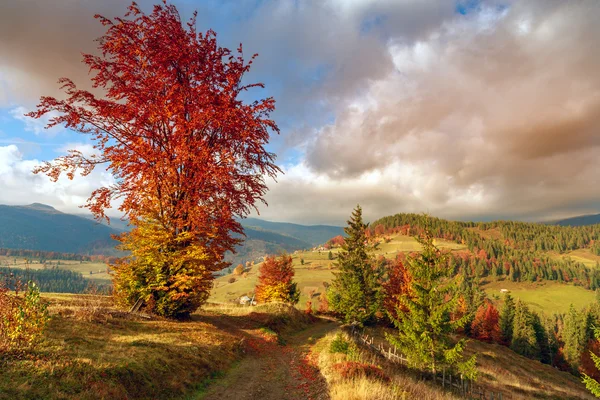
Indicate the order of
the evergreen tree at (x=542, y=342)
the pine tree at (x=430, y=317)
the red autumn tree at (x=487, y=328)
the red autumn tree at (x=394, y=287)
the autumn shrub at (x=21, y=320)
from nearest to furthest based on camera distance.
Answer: the autumn shrub at (x=21, y=320) < the pine tree at (x=430, y=317) < the red autumn tree at (x=394, y=287) < the red autumn tree at (x=487, y=328) < the evergreen tree at (x=542, y=342)

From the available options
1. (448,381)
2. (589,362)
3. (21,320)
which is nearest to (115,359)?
(21,320)

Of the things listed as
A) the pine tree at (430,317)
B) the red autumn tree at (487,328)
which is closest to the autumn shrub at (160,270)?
the pine tree at (430,317)

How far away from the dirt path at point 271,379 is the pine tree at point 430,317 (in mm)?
9590

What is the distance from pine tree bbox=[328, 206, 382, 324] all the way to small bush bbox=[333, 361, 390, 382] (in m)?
30.6

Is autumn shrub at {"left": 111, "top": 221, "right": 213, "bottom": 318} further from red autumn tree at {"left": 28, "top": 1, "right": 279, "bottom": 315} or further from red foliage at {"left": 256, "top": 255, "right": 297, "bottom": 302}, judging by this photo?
red foliage at {"left": 256, "top": 255, "right": 297, "bottom": 302}

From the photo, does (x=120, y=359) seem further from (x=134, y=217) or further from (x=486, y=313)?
(x=486, y=313)

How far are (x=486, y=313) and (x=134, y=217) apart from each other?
11613cm

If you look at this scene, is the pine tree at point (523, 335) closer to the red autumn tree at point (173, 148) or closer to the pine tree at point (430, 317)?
the pine tree at point (430, 317)

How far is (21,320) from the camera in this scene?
25.6 feet

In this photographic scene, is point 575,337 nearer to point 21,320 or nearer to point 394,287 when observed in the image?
point 394,287

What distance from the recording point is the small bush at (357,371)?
12078mm

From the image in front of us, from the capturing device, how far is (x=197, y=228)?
16.6 metres

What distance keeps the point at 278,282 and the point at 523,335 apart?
7416cm

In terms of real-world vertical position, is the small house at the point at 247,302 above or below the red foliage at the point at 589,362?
above
